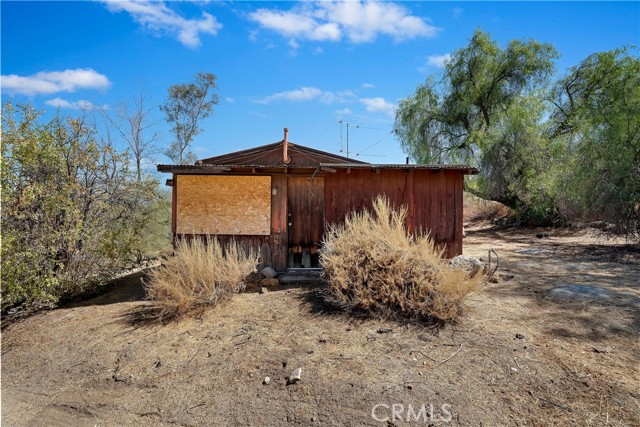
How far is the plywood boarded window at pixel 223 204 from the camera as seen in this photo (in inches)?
302

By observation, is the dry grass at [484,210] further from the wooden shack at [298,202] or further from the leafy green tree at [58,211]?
the leafy green tree at [58,211]

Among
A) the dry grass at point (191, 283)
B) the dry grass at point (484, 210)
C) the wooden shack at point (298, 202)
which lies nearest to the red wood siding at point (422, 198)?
the wooden shack at point (298, 202)

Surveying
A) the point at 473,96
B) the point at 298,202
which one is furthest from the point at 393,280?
the point at 473,96

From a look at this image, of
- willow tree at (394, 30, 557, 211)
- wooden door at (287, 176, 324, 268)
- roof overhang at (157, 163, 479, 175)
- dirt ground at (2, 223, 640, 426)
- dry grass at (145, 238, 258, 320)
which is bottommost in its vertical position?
dirt ground at (2, 223, 640, 426)

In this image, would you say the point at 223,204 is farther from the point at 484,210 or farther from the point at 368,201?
the point at 484,210

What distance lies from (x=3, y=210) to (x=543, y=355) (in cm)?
789

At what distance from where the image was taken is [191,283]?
5812mm

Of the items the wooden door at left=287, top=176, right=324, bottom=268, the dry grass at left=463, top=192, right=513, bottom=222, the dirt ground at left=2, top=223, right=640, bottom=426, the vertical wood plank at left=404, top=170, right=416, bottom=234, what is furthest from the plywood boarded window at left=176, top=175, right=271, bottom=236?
the dry grass at left=463, top=192, right=513, bottom=222

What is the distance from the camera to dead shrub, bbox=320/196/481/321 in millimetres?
4855

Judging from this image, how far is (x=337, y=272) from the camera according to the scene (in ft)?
17.3

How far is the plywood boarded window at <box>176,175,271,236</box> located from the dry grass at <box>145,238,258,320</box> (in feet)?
4.60

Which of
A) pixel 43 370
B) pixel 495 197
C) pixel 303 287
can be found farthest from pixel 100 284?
pixel 495 197

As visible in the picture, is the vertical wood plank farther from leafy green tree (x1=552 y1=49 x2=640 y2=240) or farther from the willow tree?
the willow tree

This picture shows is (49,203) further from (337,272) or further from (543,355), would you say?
(543,355)
